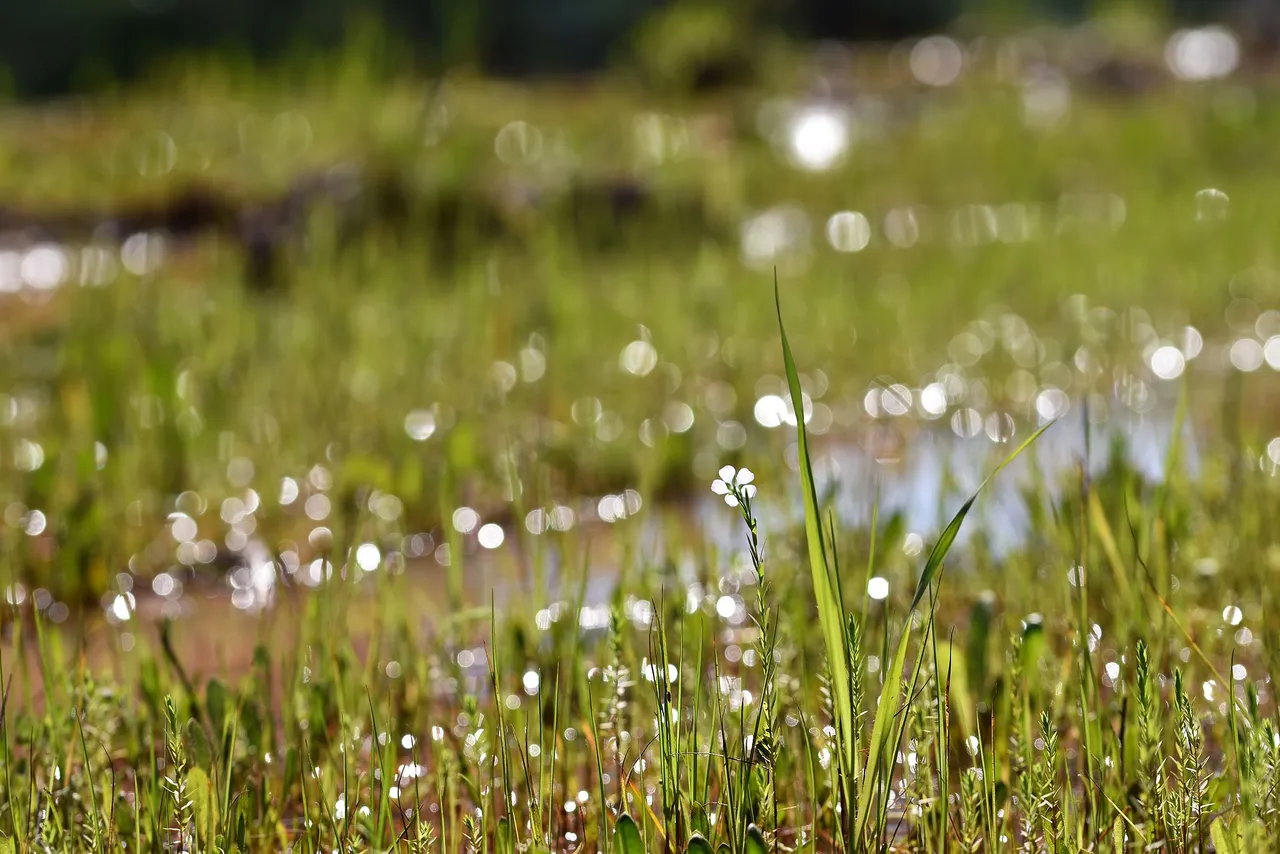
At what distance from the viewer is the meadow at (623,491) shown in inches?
57.6

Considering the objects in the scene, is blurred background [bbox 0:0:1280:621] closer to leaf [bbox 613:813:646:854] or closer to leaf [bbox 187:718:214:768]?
leaf [bbox 187:718:214:768]

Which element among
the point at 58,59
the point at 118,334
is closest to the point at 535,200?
the point at 118,334

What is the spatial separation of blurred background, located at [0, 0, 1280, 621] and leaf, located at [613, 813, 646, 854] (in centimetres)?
61

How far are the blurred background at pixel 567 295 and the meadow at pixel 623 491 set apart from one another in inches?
1.2

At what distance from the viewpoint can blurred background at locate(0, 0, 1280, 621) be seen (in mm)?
3217

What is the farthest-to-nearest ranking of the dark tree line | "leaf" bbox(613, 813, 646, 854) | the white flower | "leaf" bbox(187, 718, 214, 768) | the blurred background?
the dark tree line → the blurred background → "leaf" bbox(187, 718, 214, 768) → "leaf" bbox(613, 813, 646, 854) → the white flower

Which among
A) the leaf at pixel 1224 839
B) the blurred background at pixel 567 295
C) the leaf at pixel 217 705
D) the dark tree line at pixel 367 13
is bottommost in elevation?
the leaf at pixel 1224 839

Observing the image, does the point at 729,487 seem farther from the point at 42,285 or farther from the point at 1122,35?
the point at 1122,35

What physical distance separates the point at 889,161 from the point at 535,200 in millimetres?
3796

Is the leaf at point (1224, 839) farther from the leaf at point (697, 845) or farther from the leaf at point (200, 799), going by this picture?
the leaf at point (200, 799)

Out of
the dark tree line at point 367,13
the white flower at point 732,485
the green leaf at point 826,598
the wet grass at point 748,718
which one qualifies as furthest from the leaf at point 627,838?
the dark tree line at point 367,13

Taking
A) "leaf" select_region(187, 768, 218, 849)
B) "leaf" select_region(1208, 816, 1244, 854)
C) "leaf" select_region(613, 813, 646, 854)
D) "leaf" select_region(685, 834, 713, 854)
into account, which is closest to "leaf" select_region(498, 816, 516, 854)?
"leaf" select_region(613, 813, 646, 854)

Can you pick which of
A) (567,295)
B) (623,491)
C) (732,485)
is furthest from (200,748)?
(567,295)

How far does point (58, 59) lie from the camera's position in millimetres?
14867
